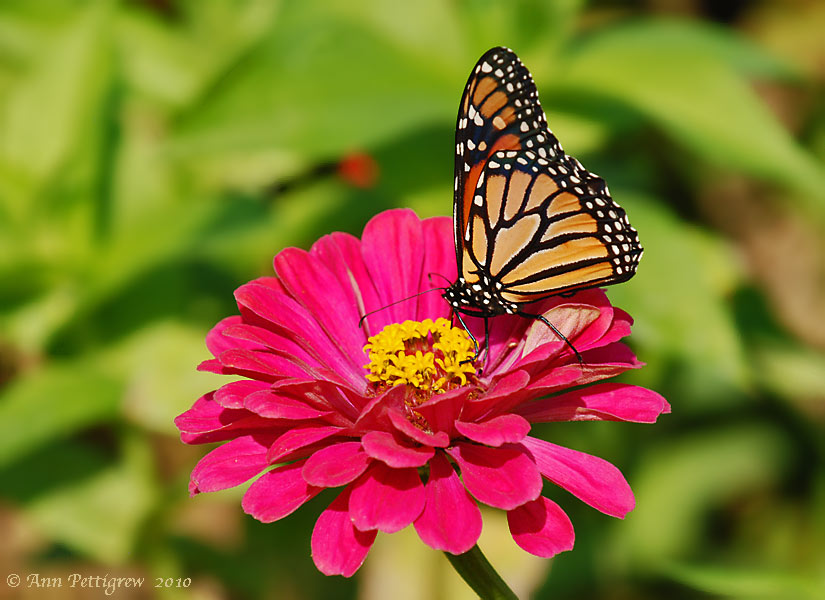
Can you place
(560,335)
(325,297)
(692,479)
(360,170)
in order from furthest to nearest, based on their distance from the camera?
(692,479) → (360,170) → (325,297) → (560,335)

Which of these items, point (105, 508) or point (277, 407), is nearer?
point (277, 407)

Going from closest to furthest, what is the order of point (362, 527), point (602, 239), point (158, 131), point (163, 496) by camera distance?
point (362, 527) → point (602, 239) → point (163, 496) → point (158, 131)

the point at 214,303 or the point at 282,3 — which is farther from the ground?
the point at 282,3

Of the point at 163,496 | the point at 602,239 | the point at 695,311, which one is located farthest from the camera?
the point at 163,496

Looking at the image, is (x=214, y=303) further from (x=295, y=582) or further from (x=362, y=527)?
(x=362, y=527)

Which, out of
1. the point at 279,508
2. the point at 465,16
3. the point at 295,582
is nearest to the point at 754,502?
the point at 295,582

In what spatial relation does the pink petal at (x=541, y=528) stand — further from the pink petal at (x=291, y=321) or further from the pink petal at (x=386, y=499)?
the pink petal at (x=291, y=321)

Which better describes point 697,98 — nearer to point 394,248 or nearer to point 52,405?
point 394,248

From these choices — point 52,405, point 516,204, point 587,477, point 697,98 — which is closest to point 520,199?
point 516,204
